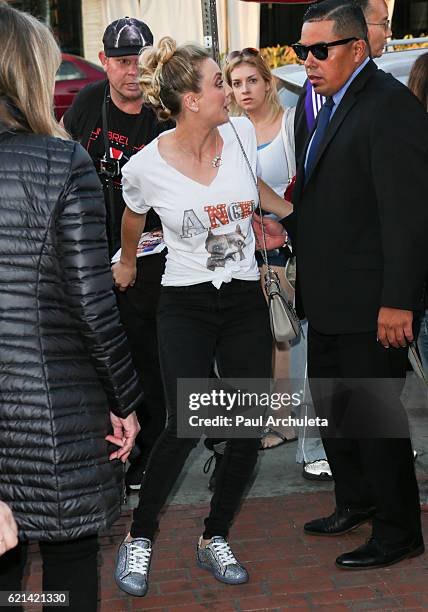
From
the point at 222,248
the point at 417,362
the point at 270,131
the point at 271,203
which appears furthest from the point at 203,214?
the point at 270,131

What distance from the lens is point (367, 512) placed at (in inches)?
187

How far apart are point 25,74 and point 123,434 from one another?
109 centimetres

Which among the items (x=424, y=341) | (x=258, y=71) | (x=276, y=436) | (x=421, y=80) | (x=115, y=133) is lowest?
(x=276, y=436)

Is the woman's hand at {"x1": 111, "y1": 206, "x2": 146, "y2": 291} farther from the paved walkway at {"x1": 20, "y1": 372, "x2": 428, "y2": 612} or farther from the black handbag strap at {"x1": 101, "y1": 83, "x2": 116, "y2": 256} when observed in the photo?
the paved walkway at {"x1": 20, "y1": 372, "x2": 428, "y2": 612}

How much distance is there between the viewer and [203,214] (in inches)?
167

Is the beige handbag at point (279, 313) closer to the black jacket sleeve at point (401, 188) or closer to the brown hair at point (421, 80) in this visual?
the black jacket sleeve at point (401, 188)

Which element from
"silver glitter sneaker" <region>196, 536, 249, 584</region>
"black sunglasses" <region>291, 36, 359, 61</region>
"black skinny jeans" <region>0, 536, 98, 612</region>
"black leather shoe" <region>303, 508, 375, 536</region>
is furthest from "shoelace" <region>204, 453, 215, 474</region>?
"black skinny jeans" <region>0, 536, 98, 612</region>

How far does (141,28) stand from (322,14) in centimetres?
132

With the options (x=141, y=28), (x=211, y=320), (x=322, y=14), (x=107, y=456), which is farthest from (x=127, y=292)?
(x=107, y=456)

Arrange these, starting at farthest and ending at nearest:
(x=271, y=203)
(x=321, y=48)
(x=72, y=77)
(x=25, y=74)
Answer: (x=72, y=77) < (x=271, y=203) < (x=321, y=48) < (x=25, y=74)

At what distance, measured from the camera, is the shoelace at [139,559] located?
4246 millimetres

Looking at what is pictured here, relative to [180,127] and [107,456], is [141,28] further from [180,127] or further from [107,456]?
[107,456]

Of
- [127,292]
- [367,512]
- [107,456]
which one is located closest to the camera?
[107,456]

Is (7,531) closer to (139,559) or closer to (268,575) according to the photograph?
(139,559)
